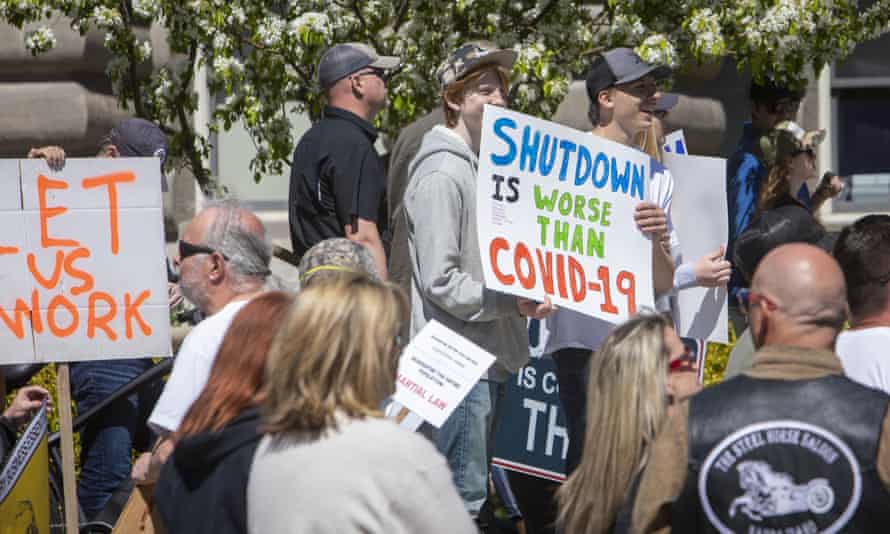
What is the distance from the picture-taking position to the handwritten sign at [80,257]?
5.75 metres

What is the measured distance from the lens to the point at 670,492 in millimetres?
3596

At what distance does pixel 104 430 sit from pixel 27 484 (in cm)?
143

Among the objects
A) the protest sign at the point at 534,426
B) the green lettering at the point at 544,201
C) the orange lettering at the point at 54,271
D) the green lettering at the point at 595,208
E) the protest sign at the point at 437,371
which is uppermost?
the green lettering at the point at 544,201

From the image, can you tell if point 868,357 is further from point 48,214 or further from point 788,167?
point 788,167

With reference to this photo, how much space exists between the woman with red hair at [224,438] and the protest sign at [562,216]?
1.62m

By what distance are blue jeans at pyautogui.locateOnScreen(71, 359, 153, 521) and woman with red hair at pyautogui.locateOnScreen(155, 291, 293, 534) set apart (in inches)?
117

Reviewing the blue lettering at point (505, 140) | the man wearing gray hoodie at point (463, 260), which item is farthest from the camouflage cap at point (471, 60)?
the blue lettering at point (505, 140)

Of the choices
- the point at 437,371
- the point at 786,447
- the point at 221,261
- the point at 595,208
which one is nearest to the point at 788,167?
the point at 595,208

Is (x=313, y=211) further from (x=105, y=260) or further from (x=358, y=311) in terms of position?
(x=358, y=311)

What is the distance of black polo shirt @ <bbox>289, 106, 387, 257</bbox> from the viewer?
19.9ft

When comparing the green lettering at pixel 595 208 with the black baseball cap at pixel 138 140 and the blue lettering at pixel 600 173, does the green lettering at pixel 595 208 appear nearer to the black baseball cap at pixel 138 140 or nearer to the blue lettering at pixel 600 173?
the blue lettering at pixel 600 173

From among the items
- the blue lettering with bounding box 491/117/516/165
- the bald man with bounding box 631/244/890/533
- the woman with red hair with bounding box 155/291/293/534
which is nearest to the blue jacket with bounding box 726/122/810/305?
the blue lettering with bounding box 491/117/516/165

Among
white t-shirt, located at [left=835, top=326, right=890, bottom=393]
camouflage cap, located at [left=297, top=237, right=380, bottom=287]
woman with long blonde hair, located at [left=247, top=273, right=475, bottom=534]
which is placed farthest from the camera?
camouflage cap, located at [left=297, top=237, right=380, bottom=287]

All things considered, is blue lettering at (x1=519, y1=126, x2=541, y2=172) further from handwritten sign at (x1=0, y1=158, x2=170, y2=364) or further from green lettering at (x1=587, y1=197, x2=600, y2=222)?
handwritten sign at (x1=0, y1=158, x2=170, y2=364)
